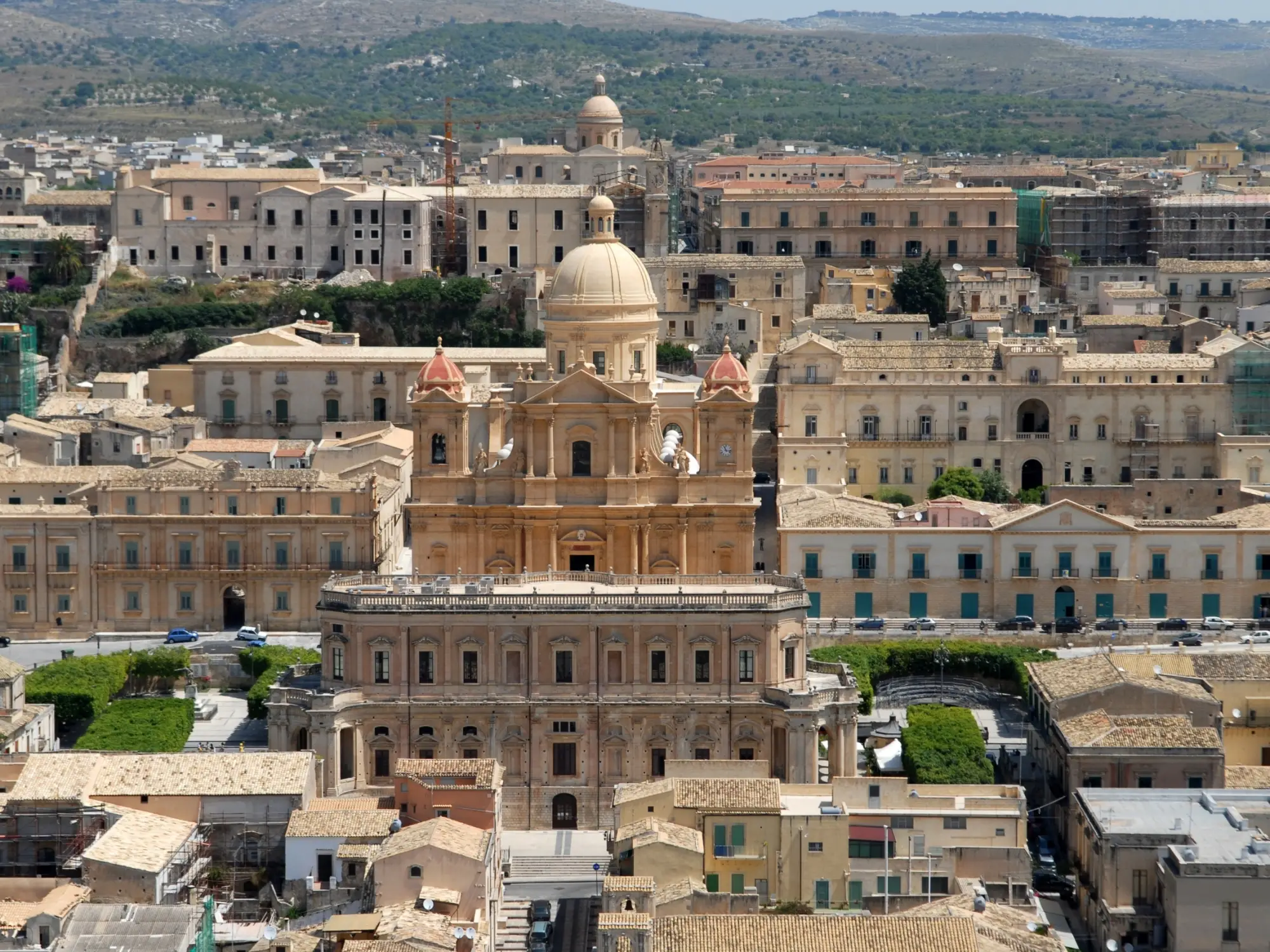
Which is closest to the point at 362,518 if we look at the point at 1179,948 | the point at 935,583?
the point at 935,583

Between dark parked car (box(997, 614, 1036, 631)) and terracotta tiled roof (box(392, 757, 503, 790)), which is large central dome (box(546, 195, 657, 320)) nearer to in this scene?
dark parked car (box(997, 614, 1036, 631))

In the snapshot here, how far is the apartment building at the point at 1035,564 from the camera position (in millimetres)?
96688

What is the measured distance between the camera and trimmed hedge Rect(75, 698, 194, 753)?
260ft

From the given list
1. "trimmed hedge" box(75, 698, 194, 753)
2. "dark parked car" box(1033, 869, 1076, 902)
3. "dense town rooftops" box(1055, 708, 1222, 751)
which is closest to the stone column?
"trimmed hedge" box(75, 698, 194, 753)

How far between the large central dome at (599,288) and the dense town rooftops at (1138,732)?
65.0ft

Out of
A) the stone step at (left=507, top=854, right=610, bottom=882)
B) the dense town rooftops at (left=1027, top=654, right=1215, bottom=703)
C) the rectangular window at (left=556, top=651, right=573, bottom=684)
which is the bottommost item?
the stone step at (left=507, top=854, right=610, bottom=882)

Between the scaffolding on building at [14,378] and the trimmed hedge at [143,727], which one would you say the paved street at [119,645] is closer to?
the trimmed hedge at [143,727]

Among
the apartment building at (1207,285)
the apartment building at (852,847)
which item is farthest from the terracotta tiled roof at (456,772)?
the apartment building at (1207,285)

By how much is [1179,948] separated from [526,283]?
69.5m

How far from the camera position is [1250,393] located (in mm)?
112562

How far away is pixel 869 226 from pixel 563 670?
199ft

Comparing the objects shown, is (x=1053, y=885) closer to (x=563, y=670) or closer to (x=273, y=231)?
(x=563, y=670)

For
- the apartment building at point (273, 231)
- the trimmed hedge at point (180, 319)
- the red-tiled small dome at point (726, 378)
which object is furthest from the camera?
the apartment building at point (273, 231)

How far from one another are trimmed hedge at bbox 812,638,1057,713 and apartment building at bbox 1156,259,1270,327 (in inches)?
1694
